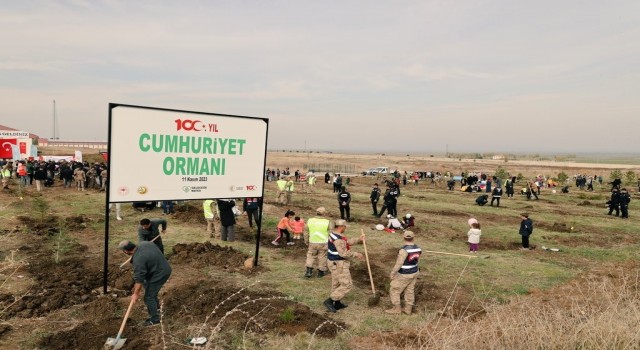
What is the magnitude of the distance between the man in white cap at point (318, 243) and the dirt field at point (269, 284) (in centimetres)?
38

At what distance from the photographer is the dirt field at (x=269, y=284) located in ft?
22.4

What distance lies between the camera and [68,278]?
9406 mm

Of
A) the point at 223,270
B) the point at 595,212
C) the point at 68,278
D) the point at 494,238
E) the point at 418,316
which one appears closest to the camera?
the point at 418,316

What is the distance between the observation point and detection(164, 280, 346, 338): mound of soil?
7.19 m

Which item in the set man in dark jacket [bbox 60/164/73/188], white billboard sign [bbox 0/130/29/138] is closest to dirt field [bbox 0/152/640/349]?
man in dark jacket [bbox 60/164/73/188]

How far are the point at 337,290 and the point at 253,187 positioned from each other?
13.4ft

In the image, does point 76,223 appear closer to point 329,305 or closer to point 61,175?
point 329,305

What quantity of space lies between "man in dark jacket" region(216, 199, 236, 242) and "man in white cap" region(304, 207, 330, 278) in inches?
165

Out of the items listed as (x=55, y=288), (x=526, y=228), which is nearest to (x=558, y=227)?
(x=526, y=228)

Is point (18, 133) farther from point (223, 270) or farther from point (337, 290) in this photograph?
point (337, 290)

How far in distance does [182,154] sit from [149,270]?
328cm

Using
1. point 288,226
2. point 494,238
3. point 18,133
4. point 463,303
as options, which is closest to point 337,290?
point 463,303

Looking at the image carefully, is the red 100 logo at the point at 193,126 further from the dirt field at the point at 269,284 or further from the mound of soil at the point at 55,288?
the mound of soil at the point at 55,288

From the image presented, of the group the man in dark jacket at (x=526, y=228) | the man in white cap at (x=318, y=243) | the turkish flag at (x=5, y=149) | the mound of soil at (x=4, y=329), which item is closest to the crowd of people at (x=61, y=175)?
the turkish flag at (x=5, y=149)
